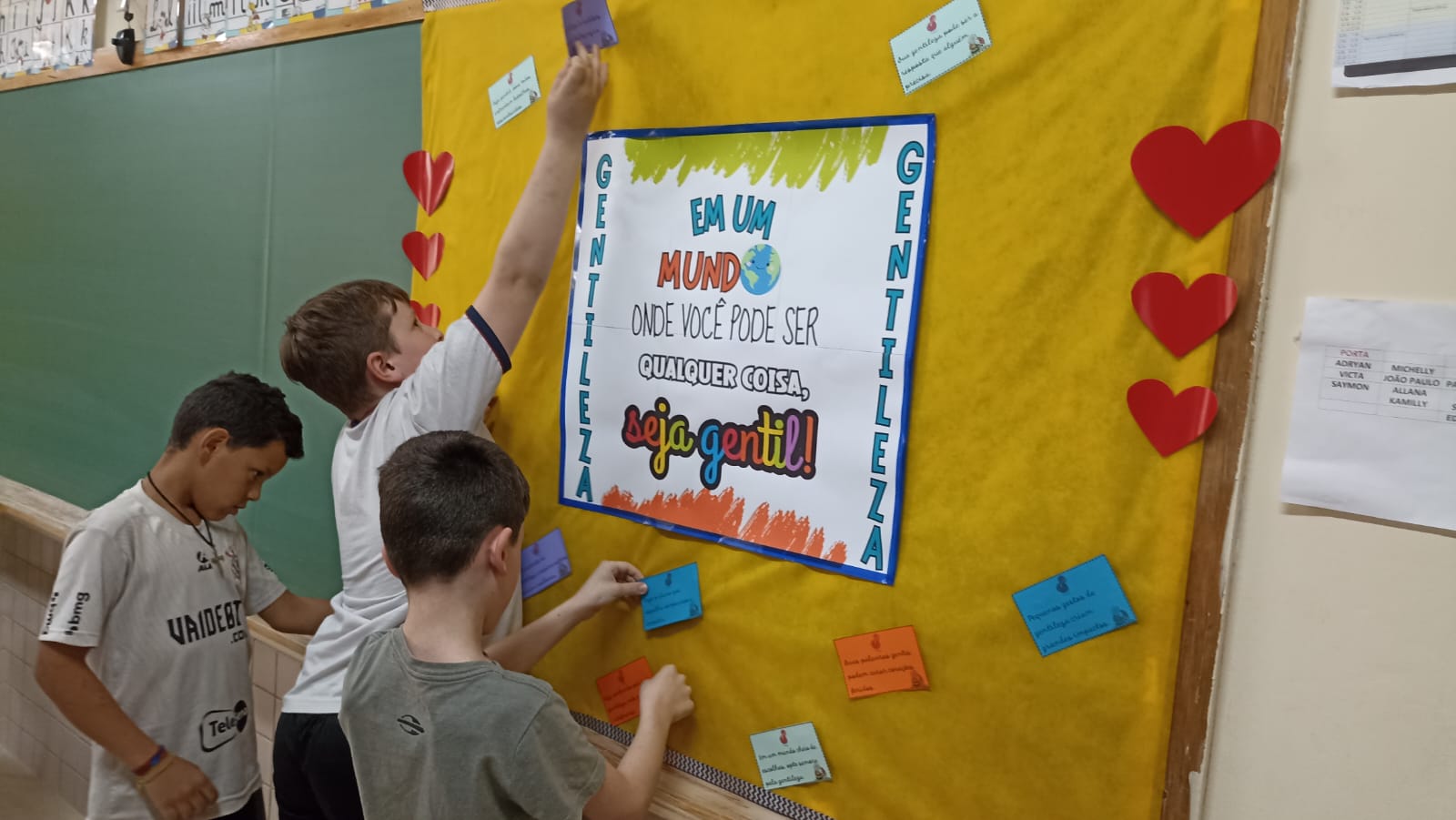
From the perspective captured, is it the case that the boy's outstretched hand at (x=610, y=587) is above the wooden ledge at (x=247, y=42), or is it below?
below

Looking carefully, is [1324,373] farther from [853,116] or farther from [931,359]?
[853,116]

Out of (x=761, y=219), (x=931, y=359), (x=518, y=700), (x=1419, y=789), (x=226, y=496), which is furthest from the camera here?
(x=226, y=496)

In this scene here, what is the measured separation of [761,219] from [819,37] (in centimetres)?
24

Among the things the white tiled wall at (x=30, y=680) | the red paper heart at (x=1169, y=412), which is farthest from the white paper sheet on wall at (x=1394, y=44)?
the white tiled wall at (x=30, y=680)

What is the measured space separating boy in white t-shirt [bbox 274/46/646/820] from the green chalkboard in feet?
1.34

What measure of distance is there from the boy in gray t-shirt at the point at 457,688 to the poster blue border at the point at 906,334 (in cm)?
31

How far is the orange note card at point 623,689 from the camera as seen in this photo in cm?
144

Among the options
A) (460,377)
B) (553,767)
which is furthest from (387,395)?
(553,767)

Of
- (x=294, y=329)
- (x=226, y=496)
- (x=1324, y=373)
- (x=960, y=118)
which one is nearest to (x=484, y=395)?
(x=294, y=329)

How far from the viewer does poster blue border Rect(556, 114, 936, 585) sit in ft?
3.77

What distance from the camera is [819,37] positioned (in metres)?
1.23

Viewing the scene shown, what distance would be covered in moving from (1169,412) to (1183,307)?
0.11 m

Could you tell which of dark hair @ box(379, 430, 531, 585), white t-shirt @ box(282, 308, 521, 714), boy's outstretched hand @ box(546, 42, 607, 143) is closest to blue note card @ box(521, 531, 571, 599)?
white t-shirt @ box(282, 308, 521, 714)

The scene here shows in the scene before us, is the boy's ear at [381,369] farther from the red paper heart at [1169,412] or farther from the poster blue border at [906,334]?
the red paper heart at [1169,412]
